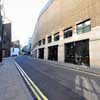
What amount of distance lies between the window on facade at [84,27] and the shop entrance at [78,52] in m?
1.64

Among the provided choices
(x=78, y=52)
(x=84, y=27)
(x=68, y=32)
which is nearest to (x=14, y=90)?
(x=84, y=27)

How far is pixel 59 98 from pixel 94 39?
53.6ft

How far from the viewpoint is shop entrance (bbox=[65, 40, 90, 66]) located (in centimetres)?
2400

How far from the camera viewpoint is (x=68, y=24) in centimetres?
3083

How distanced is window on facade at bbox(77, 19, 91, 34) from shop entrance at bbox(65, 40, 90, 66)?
5.39ft

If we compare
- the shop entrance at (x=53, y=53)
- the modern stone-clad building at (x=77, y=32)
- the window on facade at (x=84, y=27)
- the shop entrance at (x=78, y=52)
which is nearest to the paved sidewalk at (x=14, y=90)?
the modern stone-clad building at (x=77, y=32)

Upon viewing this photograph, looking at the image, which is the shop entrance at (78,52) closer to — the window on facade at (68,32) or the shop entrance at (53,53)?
the window on facade at (68,32)

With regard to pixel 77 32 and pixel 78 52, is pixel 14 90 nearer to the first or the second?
pixel 78 52

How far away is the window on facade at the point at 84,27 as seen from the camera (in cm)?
2381

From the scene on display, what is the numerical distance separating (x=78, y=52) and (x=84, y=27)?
13.7ft

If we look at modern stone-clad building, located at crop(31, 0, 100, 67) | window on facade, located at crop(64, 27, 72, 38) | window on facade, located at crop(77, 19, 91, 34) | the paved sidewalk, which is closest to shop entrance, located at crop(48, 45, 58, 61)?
modern stone-clad building, located at crop(31, 0, 100, 67)

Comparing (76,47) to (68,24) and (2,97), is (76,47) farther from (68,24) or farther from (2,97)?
(2,97)

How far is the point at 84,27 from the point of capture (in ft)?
81.8

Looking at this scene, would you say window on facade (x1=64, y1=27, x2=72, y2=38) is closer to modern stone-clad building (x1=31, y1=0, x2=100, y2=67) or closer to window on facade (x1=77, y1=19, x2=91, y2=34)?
modern stone-clad building (x1=31, y1=0, x2=100, y2=67)
